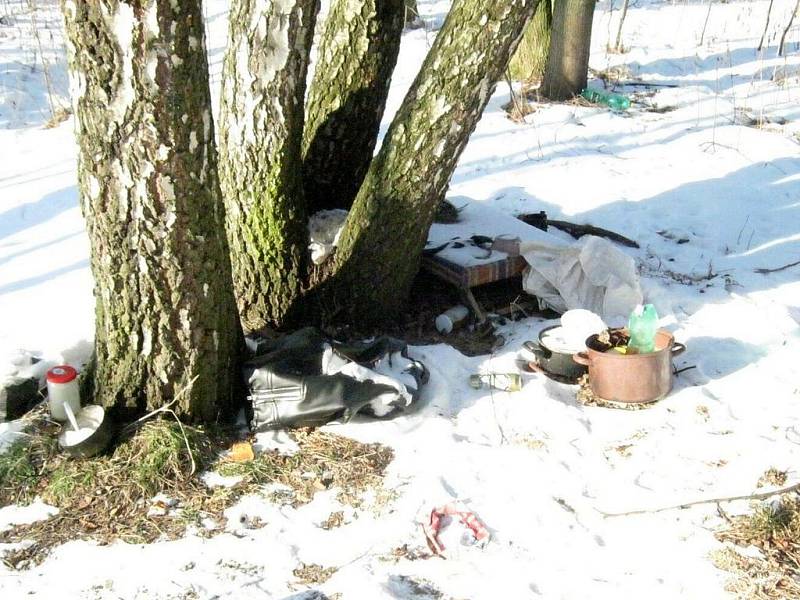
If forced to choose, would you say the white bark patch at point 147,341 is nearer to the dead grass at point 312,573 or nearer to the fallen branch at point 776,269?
the dead grass at point 312,573

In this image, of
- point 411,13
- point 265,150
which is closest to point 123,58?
point 265,150

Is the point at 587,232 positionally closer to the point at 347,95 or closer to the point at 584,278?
the point at 584,278

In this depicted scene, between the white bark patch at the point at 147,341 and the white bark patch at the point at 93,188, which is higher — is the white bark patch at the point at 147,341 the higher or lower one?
the lower one

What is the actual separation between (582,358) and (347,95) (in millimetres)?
1878

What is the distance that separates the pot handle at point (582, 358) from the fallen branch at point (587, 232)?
1.84m

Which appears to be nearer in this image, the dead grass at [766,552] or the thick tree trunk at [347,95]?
the dead grass at [766,552]

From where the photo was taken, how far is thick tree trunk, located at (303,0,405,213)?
14.9 feet

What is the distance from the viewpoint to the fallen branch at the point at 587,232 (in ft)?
19.4

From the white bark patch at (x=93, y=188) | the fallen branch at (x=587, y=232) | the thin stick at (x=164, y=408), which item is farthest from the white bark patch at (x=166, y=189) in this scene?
Result: the fallen branch at (x=587, y=232)

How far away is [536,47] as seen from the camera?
9.20m

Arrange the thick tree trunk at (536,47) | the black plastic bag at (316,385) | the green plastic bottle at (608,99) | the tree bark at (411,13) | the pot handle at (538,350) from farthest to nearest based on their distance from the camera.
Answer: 1. the tree bark at (411,13)
2. the thick tree trunk at (536,47)
3. the green plastic bottle at (608,99)
4. the pot handle at (538,350)
5. the black plastic bag at (316,385)

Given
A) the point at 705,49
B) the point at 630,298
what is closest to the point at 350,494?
the point at 630,298

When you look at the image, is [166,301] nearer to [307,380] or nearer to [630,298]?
[307,380]

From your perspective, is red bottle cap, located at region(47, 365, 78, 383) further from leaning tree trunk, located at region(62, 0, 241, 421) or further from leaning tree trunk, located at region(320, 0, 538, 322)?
leaning tree trunk, located at region(320, 0, 538, 322)
